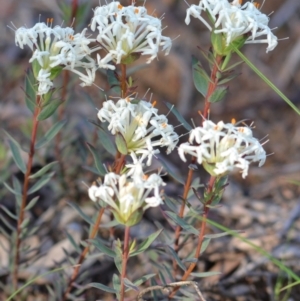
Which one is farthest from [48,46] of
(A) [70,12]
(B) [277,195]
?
(B) [277,195]

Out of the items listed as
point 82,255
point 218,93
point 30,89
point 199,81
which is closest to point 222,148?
point 218,93

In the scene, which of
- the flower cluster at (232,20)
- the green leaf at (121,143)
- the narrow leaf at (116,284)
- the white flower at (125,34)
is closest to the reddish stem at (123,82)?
the white flower at (125,34)

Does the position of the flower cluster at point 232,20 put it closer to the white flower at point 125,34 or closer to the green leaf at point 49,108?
the white flower at point 125,34

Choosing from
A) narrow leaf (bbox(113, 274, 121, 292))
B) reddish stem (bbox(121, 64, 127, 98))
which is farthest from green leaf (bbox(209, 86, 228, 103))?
narrow leaf (bbox(113, 274, 121, 292))

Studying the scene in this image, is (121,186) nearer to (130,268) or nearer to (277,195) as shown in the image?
(130,268)

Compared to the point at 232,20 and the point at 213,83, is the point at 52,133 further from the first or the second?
the point at 232,20

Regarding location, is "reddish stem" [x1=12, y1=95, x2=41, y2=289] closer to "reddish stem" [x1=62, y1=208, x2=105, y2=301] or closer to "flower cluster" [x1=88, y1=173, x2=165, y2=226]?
"reddish stem" [x1=62, y1=208, x2=105, y2=301]
